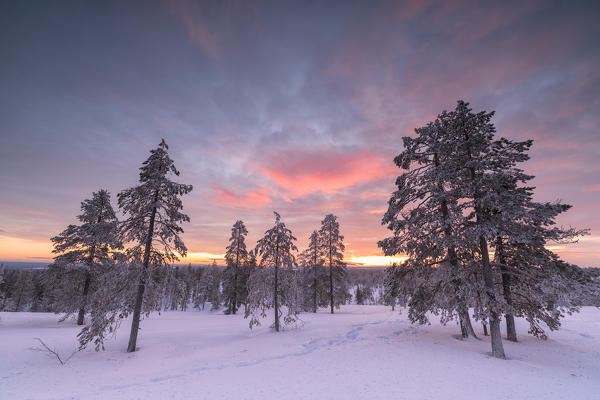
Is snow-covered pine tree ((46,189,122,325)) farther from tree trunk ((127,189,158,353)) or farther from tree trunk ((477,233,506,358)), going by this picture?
tree trunk ((477,233,506,358))

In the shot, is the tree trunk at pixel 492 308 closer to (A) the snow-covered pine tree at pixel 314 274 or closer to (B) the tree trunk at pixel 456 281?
(B) the tree trunk at pixel 456 281

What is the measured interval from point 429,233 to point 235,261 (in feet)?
97.2

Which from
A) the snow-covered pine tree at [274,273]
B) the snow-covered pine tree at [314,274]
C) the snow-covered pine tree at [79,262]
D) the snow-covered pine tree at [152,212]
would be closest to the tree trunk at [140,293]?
the snow-covered pine tree at [152,212]

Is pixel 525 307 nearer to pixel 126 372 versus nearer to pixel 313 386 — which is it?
pixel 313 386

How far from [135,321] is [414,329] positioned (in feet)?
56.4

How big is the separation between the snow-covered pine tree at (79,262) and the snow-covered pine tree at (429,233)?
77.8 feet

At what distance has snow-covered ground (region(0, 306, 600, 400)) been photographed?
333 inches

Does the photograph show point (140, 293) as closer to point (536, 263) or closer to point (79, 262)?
point (79, 262)

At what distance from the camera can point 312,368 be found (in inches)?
427

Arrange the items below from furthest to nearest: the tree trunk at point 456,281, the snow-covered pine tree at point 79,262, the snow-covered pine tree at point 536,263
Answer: the snow-covered pine tree at point 79,262, the tree trunk at point 456,281, the snow-covered pine tree at point 536,263

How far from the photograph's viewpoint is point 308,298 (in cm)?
3650

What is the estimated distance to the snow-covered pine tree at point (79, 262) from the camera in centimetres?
2131

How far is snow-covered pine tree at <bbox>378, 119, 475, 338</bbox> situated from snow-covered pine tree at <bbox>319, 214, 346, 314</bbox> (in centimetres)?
1965

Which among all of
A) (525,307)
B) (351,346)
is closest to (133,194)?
(351,346)
